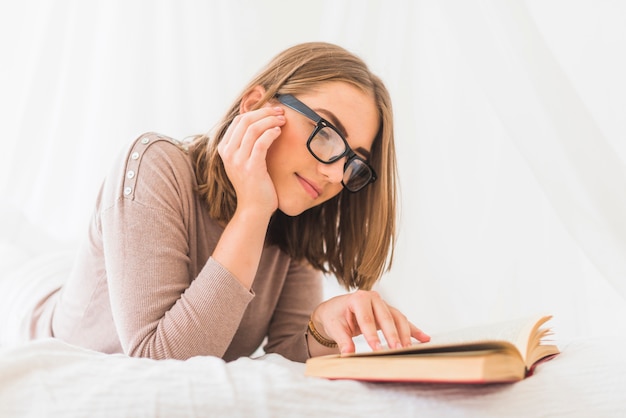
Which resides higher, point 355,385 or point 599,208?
point 599,208

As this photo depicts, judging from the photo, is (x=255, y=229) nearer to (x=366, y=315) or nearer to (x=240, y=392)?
(x=366, y=315)

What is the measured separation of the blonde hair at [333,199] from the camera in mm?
1218

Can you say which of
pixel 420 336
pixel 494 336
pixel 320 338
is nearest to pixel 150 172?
pixel 320 338

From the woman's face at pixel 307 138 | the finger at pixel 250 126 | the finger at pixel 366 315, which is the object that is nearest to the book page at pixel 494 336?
the finger at pixel 366 315

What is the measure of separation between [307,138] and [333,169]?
7cm

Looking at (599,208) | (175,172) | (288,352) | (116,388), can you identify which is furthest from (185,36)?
(116,388)

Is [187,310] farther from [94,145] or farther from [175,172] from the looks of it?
[94,145]

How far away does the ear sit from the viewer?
1.25 m

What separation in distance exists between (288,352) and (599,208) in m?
0.76

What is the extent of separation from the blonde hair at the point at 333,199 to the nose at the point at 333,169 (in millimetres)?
148

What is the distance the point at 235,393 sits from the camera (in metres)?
0.68

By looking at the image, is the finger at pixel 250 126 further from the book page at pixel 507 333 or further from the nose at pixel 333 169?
the book page at pixel 507 333

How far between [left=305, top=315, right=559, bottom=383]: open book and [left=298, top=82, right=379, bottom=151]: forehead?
0.50m

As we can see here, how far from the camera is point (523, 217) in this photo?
1.67 m
